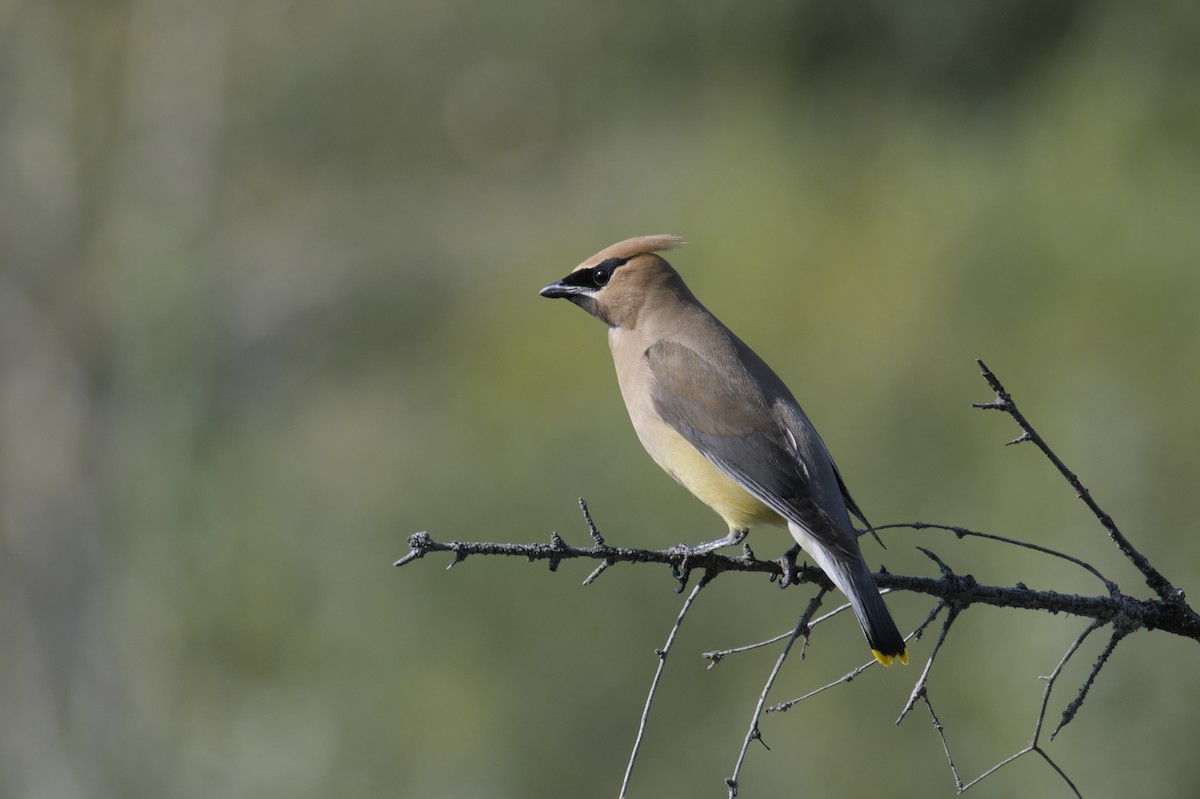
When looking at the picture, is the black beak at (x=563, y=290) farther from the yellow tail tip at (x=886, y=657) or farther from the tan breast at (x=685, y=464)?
the yellow tail tip at (x=886, y=657)

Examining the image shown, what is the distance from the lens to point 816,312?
1016cm

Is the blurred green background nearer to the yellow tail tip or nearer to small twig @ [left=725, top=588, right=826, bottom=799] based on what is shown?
the yellow tail tip

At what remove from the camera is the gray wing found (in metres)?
3.75

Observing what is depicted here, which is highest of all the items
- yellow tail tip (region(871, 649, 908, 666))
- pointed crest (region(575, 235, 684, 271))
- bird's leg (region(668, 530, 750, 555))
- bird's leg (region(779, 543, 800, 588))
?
pointed crest (region(575, 235, 684, 271))

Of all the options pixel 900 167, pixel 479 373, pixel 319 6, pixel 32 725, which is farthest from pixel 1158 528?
pixel 319 6

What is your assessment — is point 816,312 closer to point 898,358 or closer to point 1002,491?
point 898,358

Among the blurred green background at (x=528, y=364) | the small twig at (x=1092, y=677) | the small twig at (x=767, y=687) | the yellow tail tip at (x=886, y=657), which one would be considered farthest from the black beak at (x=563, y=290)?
the blurred green background at (x=528, y=364)

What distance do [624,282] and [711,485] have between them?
95 centimetres

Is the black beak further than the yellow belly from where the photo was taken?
Yes

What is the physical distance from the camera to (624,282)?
4641 millimetres

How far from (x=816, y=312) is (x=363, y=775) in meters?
4.21

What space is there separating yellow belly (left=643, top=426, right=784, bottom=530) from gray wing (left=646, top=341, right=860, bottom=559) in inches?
1.0

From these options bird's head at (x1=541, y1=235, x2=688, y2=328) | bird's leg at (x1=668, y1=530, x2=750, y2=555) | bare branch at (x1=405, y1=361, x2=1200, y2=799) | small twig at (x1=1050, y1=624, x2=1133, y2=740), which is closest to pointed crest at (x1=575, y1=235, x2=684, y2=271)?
bird's head at (x1=541, y1=235, x2=688, y2=328)

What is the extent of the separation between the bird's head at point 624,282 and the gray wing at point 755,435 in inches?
10.9
